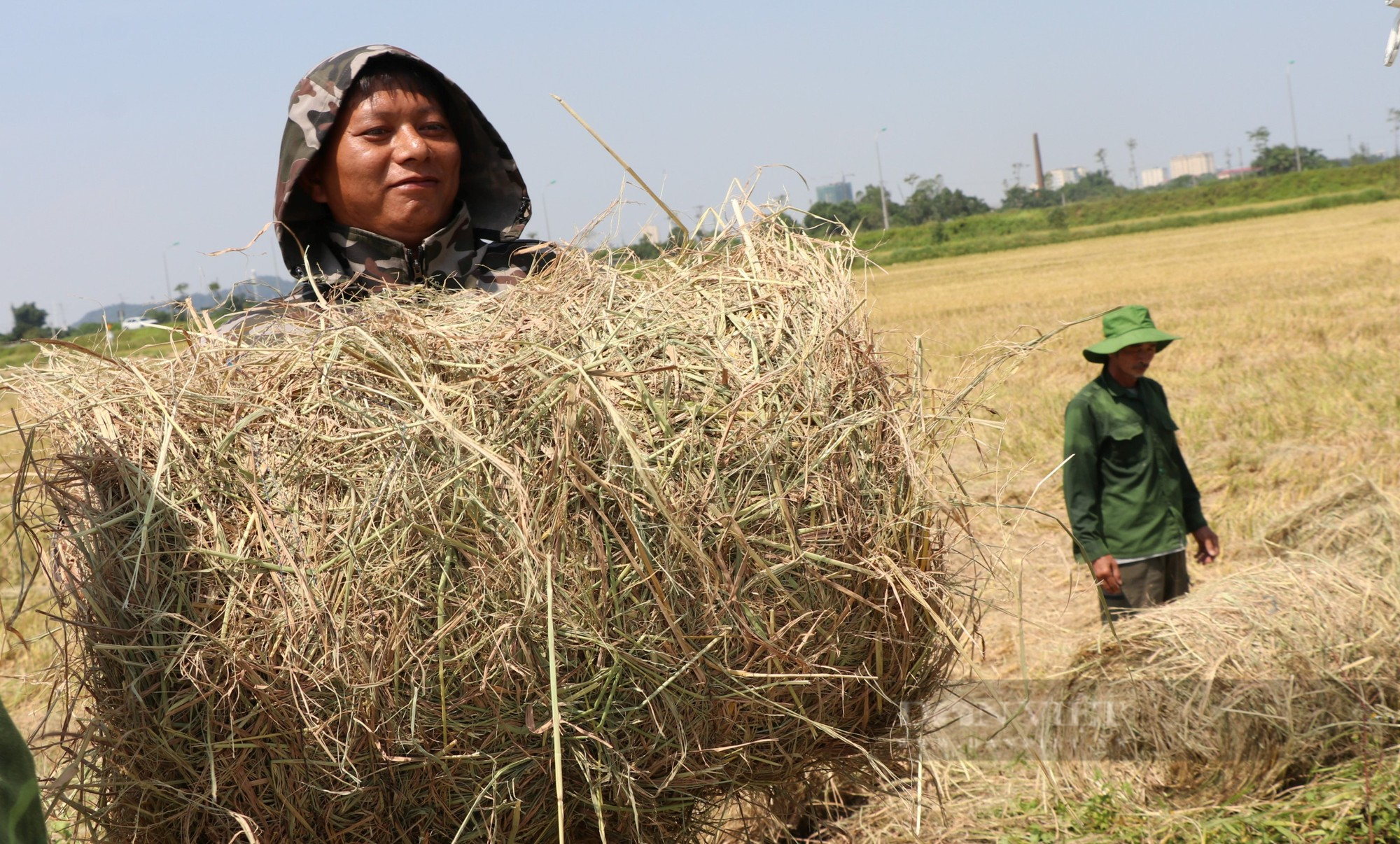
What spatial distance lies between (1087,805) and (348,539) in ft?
10.2

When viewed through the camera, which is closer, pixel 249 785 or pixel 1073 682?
pixel 249 785

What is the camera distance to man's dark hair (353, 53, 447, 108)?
2.68 m

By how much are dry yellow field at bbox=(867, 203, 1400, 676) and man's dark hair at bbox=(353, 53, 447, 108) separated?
1.27 m

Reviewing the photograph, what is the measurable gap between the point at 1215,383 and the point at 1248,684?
25.0ft

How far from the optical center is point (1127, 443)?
532cm

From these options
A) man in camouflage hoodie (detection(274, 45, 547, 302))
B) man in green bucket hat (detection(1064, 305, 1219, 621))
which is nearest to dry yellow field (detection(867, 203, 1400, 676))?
man in green bucket hat (detection(1064, 305, 1219, 621))

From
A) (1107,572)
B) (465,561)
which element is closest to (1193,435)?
(1107,572)

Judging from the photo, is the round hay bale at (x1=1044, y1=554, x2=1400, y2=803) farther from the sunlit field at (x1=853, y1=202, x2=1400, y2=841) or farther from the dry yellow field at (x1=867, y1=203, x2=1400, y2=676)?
the dry yellow field at (x1=867, y1=203, x2=1400, y2=676)

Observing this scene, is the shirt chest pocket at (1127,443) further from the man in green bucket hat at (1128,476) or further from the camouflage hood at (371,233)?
the camouflage hood at (371,233)

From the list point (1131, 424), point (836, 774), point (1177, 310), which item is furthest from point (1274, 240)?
point (836, 774)

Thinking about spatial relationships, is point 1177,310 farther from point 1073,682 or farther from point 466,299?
point 466,299

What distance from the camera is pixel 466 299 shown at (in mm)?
2182

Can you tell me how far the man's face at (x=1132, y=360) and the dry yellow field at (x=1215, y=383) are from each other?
78 cm

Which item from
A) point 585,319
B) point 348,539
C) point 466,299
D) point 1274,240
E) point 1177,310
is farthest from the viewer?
point 1274,240
